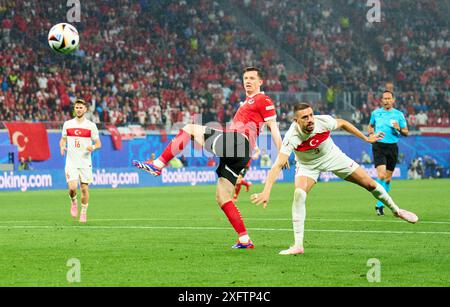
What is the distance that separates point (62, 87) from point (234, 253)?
28.9m

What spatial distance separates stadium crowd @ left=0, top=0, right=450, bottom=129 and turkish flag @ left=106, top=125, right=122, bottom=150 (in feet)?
1.94

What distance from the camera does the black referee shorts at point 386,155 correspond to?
65.6ft

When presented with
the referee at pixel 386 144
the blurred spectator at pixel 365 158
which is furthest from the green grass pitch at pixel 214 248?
the blurred spectator at pixel 365 158

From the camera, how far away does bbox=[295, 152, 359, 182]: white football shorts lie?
1177cm

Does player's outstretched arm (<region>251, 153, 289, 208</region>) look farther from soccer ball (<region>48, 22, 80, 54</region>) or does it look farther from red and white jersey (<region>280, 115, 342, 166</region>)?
soccer ball (<region>48, 22, 80, 54</region>)

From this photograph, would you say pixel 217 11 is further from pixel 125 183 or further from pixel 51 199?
pixel 51 199

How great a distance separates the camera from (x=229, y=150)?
11.9m

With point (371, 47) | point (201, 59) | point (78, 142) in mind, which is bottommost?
point (78, 142)

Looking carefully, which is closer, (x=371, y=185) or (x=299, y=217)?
(x=299, y=217)

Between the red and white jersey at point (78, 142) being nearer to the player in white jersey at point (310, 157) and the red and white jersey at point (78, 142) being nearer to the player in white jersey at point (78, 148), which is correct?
the player in white jersey at point (78, 148)

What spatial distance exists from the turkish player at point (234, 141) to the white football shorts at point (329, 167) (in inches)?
24.0

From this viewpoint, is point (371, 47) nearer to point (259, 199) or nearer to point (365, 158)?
point (365, 158)

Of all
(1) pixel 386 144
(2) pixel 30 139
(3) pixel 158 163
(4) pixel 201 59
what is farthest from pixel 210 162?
(3) pixel 158 163

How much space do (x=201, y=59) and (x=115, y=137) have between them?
10.3 meters
